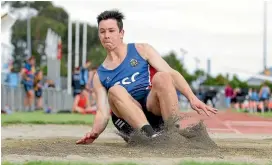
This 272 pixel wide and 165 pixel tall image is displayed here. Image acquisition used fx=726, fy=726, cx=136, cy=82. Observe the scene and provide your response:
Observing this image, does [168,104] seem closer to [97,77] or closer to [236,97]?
[97,77]

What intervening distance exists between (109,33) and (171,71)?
0.75 meters

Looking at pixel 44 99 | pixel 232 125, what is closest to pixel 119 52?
pixel 232 125

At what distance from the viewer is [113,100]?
276 inches

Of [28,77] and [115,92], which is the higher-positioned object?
[115,92]

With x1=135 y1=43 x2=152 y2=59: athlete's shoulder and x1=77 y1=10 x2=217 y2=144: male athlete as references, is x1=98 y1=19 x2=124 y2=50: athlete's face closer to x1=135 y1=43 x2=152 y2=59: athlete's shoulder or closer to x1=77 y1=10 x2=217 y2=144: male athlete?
x1=77 y1=10 x2=217 y2=144: male athlete

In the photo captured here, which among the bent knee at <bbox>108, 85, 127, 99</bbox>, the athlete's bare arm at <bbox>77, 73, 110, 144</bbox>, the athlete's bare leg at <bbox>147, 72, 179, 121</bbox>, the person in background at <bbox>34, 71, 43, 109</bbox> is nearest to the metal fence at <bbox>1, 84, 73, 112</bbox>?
the person in background at <bbox>34, 71, 43, 109</bbox>

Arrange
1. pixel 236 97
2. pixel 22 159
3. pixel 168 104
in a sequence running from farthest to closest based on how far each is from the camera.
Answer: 1. pixel 236 97
2. pixel 168 104
3. pixel 22 159

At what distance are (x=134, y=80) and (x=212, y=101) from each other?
3611cm

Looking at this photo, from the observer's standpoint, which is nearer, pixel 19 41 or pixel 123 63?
pixel 123 63

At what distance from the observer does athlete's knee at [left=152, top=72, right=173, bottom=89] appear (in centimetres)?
683

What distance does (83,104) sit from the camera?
23031mm

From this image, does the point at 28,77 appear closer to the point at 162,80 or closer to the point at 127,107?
the point at 127,107

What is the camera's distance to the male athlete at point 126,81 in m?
7.02

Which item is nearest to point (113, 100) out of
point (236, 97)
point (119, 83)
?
point (119, 83)
